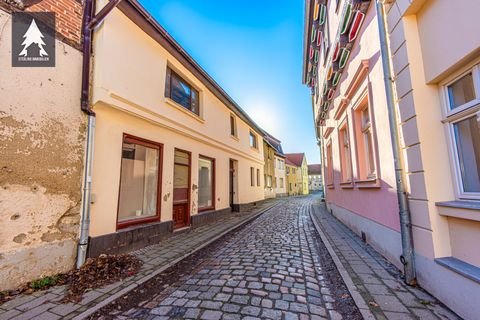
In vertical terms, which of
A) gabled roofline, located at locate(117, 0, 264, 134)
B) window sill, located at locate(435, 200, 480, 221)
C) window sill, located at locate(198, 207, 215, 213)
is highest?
gabled roofline, located at locate(117, 0, 264, 134)

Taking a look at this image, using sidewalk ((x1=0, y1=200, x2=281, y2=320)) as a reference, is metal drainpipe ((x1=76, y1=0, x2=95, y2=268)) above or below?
above

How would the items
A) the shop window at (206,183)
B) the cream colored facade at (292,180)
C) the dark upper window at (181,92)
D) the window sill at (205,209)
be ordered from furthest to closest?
the cream colored facade at (292,180) < the shop window at (206,183) < the window sill at (205,209) < the dark upper window at (181,92)

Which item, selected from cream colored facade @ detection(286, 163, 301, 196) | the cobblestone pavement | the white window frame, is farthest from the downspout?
cream colored facade @ detection(286, 163, 301, 196)

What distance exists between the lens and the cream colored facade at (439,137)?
7.94 feet

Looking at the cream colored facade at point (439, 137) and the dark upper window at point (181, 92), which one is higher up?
the dark upper window at point (181, 92)

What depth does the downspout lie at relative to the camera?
13.6 ft

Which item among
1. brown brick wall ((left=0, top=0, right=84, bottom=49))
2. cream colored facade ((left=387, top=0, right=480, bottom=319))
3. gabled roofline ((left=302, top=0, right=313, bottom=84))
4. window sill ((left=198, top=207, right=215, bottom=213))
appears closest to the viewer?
cream colored facade ((left=387, top=0, right=480, bottom=319))

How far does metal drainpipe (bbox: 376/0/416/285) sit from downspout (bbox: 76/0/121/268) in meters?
5.00

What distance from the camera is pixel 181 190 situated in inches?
296

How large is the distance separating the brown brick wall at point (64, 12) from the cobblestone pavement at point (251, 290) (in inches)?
189

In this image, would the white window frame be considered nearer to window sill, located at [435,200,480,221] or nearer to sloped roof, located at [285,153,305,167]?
window sill, located at [435,200,480,221]

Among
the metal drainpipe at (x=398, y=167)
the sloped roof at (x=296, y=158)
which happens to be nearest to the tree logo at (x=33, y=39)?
the metal drainpipe at (x=398, y=167)

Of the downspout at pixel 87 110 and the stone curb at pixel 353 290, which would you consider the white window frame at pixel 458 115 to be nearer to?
the stone curb at pixel 353 290

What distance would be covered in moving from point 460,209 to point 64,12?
6823mm
